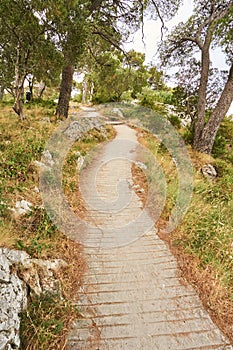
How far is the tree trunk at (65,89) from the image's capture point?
864 cm

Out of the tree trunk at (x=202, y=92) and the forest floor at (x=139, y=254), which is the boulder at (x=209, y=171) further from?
the forest floor at (x=139, y=254)

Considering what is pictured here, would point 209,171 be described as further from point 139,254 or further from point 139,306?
point 139,306

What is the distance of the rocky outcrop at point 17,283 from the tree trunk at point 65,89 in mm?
7443

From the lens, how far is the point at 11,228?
3.04 m

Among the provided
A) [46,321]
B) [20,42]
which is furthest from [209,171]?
[20,42]

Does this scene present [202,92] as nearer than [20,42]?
No

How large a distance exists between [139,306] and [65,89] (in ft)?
27.4

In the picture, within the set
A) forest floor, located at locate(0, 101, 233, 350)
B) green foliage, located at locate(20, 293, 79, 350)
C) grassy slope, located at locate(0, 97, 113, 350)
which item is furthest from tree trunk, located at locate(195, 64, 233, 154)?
green foliage, located at locate(20, 293, 79, 350)

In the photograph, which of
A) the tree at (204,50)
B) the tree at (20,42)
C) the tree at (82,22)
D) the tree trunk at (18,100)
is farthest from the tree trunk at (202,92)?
the tree trunk at (18,100)

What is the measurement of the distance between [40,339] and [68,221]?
6.92 ft

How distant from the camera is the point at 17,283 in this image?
2.27 metres

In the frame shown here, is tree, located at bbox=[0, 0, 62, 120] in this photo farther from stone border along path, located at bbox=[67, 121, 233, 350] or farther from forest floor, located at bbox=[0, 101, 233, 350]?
stone border along path, located at bbox=[67, 121, 233, 350]

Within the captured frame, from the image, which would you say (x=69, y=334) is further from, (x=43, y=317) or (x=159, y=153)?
(x=159, y=153)

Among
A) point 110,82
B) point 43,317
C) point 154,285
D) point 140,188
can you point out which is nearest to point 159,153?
point 140,188
